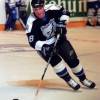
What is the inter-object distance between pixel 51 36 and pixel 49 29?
3.8 inches

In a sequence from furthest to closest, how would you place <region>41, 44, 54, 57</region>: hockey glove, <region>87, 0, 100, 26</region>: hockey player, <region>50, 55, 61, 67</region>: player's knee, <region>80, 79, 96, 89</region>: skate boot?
<region>87, 0, 100, 26</region>: hockey player, <region>80, 79, 96, 89</region>: skate boot, <region>50, 55, 61, 67</region>: player's knee, <region>41, 44, 54, 57</region>: hockey glove

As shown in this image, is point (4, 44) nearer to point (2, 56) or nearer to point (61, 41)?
point (2, 56)

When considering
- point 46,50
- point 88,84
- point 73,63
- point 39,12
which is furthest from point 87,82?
point 39,12

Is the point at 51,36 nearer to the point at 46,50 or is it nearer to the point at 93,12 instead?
the point at 46,50

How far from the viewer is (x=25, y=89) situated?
6125 millimetres

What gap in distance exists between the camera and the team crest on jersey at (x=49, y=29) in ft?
19.1

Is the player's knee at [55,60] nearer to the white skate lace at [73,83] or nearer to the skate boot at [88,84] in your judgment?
the white skate lace at [73,83]

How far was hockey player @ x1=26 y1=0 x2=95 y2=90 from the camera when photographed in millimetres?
5703

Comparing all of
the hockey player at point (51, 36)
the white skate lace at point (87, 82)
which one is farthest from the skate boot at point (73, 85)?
the white skate lace at point (87, 82)

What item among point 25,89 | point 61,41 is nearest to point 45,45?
point 61,41

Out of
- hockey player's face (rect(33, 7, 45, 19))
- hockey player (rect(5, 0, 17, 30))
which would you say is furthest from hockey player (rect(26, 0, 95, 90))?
hockey player (rect(5, 0, 17, 30))

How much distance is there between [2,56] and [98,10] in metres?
9.91

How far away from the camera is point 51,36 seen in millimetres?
5840

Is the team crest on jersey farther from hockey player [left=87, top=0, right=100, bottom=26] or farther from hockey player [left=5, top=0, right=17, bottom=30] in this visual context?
hockey player [left=87, top=0, right=100, bottom=26]
